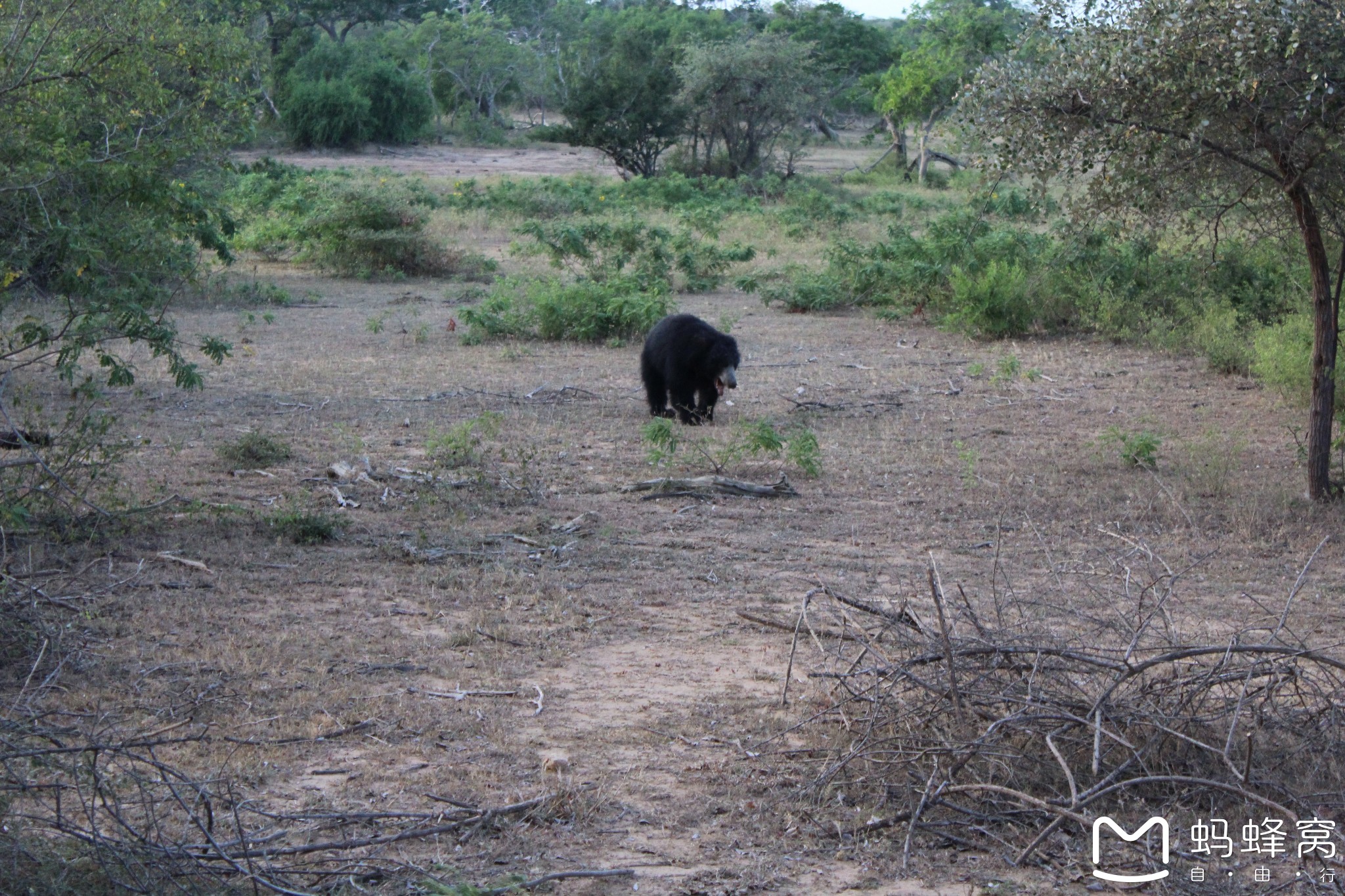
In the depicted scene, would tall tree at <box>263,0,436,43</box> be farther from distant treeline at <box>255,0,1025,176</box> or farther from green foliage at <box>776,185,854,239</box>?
green foliage at <box>776,185,854,239</box>

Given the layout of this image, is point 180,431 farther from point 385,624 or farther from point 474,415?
point 385,624

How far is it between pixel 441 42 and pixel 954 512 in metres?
41.6

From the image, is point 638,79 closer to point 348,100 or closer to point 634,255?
Result: point 348,100

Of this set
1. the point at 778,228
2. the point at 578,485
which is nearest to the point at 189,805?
the point at 578,485

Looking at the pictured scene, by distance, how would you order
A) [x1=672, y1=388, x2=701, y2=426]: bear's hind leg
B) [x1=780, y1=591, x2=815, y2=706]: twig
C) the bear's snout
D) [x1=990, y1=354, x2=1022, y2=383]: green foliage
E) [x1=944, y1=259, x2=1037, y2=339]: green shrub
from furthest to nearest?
[x1=944, y1=259, x2=1037, y2=339]: green shrub < [x1=990, y1=354, x2=1022, y2=383]: green foliage < [x1=672, y1=388, x2=701, y2=426]: bear's hind leg < the bear's snout < [x1=780, y1=591, x2=815, y2=706]: twig

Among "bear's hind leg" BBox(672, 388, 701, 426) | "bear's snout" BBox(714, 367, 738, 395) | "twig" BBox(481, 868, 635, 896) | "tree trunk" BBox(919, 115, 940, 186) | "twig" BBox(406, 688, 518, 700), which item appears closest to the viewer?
"twig" BBox(481, 868, 635, 896)

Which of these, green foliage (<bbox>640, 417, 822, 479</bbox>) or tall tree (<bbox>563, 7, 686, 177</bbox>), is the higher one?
tall tree (<bbox>563, 7, 686, 177</bbox>)

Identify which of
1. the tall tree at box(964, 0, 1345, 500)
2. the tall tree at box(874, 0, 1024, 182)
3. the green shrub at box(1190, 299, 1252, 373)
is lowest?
the green shrub at box(1190, 299, 1252, 373)

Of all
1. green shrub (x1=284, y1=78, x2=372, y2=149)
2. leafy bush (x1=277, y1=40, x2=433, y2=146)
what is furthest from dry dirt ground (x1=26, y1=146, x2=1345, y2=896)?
leafy bush (x1=277, y1=40, x2=433, y2=146)

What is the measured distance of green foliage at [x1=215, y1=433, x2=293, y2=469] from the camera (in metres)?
8.10

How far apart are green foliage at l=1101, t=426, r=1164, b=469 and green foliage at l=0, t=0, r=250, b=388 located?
19.0 feet

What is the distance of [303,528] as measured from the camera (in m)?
6.67

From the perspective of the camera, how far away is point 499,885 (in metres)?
3.34

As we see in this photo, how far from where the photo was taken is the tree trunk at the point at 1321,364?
745cm
